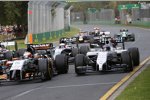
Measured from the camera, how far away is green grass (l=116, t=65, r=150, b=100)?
36.8 feet

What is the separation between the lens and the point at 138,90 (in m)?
12.3

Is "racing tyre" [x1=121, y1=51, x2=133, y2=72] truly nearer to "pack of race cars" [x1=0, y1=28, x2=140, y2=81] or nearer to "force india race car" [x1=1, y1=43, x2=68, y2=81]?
"pack of race cars" [x1=0, y1=28, x2=140, y2=81]

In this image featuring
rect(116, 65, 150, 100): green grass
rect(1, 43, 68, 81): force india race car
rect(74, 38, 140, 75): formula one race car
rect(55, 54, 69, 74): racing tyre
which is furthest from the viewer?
rect(55, 54, 69, 74): racing tyre

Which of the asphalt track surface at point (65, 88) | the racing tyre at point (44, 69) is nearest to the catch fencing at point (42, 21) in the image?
the asphalt track surface at point (65, 88)

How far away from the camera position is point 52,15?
56.8 metres

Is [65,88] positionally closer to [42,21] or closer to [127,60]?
[127,60]

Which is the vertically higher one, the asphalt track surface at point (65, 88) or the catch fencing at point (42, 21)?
the catch fencing at point (42, 21)

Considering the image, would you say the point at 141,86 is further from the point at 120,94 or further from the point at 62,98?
the point at 62,98

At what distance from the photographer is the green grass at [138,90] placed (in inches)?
442

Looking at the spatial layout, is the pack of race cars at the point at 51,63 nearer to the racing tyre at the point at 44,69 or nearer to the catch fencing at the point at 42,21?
the racing tyre at the point at 44,69

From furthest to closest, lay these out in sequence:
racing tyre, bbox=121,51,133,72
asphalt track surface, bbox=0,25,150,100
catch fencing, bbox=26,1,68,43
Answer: catch fencing, bbox=26,1,68,43 → racing tyre, bbox=121,51,133,72 → asphalt track surface, bbox=0,25,150,100

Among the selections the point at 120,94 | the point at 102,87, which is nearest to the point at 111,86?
the point at 102,87

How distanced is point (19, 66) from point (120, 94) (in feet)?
15.7

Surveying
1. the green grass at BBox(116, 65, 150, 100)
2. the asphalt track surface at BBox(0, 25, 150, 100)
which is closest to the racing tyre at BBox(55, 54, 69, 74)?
the asphalt track surface at BBox(0, 25, 150, 100)
